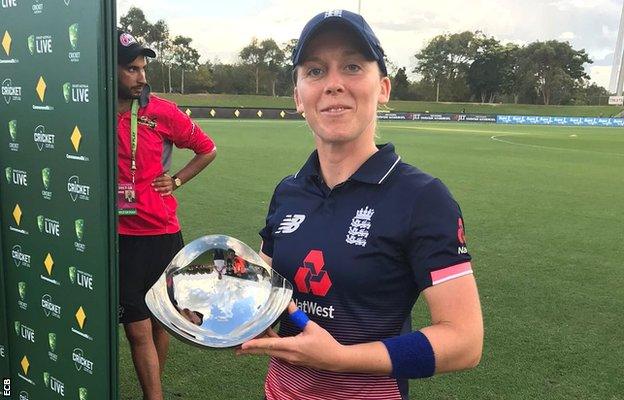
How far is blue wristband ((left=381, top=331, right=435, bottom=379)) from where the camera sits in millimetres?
1130

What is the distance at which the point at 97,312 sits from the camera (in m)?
2.07

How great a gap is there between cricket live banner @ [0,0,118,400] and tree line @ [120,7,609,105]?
181 ft

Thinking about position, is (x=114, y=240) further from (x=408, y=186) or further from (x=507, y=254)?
(x=507, y=254)

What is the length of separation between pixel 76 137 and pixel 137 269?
3.79 ft

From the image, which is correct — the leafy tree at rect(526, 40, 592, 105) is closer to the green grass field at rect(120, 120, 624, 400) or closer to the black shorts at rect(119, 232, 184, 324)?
the green grass field at rect(120, 120, 624, 400)

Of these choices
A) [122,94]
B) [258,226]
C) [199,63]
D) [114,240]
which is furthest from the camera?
[199,63]

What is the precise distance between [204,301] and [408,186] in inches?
22.3

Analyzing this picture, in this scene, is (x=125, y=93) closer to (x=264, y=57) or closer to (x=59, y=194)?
(x=59, y=194)

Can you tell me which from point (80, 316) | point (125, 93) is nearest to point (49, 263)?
point (80, 316)

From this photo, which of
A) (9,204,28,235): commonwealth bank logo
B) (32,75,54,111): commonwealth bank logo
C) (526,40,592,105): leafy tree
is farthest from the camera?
(526,40,592,105): leafy tree

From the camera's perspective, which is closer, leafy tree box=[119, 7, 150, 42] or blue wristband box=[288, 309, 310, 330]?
blue wristband box=[288, 309, 310, 330]

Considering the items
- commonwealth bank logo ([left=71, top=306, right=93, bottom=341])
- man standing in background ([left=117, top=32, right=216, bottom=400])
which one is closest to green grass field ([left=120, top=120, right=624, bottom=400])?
man standing in background ([left=117, top=32, right=216, bottom=400])

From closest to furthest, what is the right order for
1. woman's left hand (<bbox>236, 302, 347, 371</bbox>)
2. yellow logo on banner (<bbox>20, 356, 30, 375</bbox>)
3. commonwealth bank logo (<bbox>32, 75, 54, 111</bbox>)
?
woman's left hand (<bbox>236, 302, 347, 371</bbox>) < commonwealth bank logo (<bbox>32, 75, 54, 111</bbox>) < yellow logo on banner (<bbox>20, 356, 30, 375</bbox>)

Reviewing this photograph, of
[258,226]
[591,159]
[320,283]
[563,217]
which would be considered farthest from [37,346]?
[591,159]
